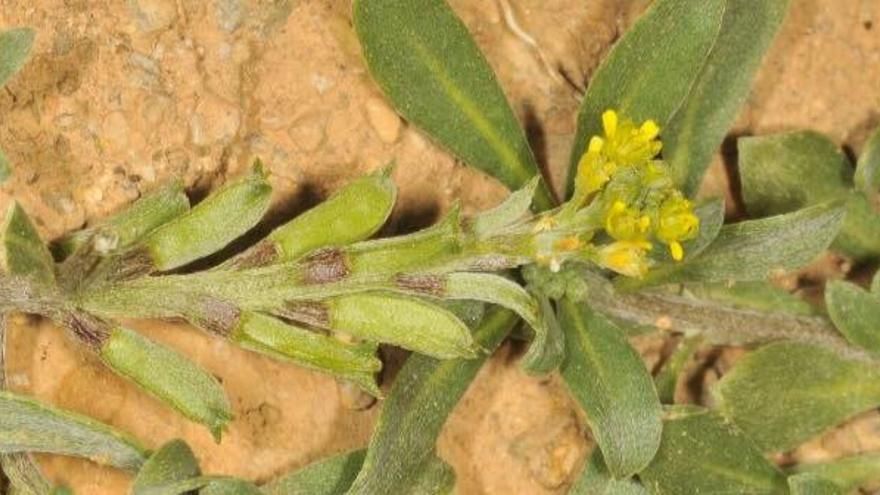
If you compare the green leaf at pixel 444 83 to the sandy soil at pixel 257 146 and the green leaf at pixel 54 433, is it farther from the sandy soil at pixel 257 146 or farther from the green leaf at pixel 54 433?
the green leaf at pixel 54 433

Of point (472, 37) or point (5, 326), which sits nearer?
point (5, 326)

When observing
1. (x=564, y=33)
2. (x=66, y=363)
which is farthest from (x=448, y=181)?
(x=66, y=363)

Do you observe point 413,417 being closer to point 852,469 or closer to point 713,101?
point 713,101

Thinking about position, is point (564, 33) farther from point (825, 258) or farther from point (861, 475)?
point (861, 475)

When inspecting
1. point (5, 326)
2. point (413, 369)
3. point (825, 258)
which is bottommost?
point (825, 258)

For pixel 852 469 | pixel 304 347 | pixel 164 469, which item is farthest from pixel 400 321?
pixel 852 469

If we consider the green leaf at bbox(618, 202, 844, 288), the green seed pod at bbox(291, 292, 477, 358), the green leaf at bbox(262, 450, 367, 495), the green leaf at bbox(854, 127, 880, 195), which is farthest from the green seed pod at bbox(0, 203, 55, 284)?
the green leaf at bbox(854, 127, 880, 195)
